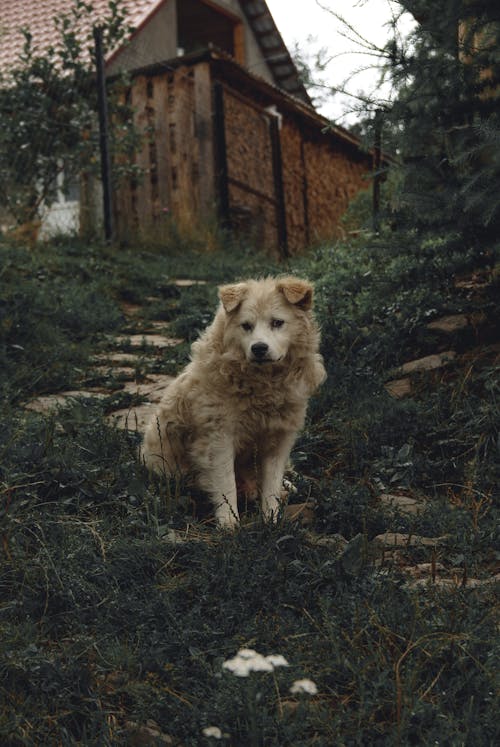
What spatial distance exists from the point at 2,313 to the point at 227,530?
393 cm

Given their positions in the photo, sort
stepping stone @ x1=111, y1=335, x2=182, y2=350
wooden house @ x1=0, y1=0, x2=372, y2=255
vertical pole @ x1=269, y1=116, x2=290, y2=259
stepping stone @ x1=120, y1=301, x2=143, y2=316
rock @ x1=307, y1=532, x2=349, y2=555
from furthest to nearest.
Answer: vertical pole @ x1=269, y1=116, x2=290, y2=259, wooden house @ x1=0, y1=0, x2=372, y2=255, stepping stone @ x1=120, y1=301, x2=143, y2=316, stepping stone @ x1=111, y1=335, x2=182, y2=350, rock @ x1=307, y1=532, x2=349, y2=555

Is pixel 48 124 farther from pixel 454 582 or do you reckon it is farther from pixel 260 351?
pixel 454 582

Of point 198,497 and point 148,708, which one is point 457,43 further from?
point 148,708

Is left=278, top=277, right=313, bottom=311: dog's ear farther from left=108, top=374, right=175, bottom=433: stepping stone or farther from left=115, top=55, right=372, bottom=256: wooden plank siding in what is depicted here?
left=115, top=55, right=372, bottom=256: wooden plank siding

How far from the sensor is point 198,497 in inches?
165

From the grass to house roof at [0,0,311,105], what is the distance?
35.5ft

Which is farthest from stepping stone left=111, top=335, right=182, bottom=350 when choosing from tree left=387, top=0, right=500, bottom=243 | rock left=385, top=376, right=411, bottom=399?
tree left=387, top=0, right=500, bottom=243

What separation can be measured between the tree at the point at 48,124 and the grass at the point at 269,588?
7.65 meters

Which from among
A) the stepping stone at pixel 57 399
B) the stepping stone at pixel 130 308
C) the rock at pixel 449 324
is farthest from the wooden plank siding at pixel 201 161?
the rock at pixel 449 324

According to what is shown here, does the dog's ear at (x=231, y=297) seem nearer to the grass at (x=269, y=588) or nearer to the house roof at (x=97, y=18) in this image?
the grass at (x=269, y=588)

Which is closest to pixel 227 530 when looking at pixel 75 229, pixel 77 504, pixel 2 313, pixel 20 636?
pixel 77 504

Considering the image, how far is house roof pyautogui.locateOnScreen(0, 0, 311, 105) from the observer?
15.9 meters

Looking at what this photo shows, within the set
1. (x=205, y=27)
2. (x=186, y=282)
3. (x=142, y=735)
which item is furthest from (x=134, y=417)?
(x=205, y=27)

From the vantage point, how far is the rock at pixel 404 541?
3490 millimetres
